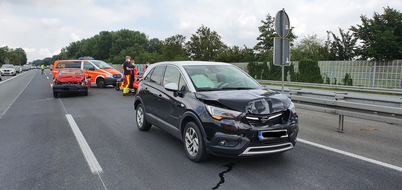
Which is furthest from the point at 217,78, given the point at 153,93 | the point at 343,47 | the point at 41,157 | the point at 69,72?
the point at 343,47

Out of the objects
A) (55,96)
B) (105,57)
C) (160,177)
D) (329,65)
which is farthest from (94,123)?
(105,57)

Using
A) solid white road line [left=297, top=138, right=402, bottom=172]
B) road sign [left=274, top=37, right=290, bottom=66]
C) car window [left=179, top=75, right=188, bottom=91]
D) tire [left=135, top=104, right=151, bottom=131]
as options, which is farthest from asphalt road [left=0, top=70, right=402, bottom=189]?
road sign [left=274, top=37, right=290, bottom=66]

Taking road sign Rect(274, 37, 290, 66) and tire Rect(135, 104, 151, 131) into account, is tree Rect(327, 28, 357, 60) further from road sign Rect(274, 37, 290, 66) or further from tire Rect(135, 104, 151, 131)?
tire Rect(135, 104, 151, 131)

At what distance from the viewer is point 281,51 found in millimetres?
8922

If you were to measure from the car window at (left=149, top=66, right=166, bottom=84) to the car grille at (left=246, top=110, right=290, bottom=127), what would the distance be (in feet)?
8.41

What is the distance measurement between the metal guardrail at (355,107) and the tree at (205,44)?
65.5 metres

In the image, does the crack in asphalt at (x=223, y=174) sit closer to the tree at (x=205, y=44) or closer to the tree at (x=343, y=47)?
the tree at (x=343, y=47)

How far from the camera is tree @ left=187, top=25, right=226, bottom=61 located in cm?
7362

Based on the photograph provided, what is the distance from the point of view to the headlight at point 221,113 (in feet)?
14.3

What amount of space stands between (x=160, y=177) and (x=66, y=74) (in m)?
12.9

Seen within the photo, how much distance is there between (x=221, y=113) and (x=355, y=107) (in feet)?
11.3

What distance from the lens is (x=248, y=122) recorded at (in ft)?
14.2

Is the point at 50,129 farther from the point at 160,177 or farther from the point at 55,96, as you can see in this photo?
the point at 55,96

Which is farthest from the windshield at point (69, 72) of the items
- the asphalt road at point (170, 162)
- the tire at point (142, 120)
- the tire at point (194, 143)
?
the tire at point (194, 143)
